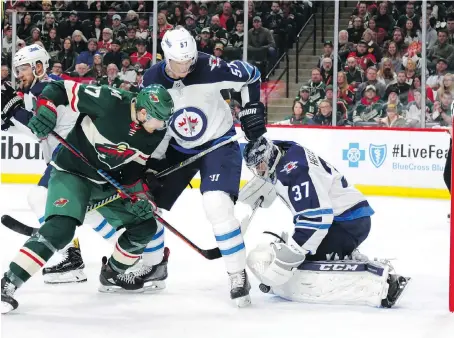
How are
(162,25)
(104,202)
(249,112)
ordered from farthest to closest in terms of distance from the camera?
(162,25)
(249,112)
(104,202)

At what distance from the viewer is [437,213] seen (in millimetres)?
7043

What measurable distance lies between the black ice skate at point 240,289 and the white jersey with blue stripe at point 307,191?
264mm

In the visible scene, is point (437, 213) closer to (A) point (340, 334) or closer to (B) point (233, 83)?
(B) point (233, 83)

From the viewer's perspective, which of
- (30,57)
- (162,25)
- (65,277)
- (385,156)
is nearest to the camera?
(65,277)

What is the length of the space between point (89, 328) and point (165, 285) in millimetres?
838

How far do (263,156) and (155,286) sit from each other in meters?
0.78

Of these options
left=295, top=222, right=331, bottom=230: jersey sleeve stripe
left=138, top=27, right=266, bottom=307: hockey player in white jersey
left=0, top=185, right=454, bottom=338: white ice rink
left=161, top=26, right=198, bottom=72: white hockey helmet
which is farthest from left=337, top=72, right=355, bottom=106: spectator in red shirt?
left=295, top=222, right=331, bottom=230: jersey sleeve stripe

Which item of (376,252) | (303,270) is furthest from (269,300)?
(376,252)

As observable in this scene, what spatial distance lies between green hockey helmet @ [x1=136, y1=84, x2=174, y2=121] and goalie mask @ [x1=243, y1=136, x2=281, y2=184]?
0.41 m

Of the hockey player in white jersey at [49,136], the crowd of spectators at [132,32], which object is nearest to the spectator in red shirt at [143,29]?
the crowd of spectators at [132,32]

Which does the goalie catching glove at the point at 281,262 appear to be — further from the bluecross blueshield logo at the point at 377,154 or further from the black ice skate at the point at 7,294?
the bluecross blueshield logo at the point at 377,154

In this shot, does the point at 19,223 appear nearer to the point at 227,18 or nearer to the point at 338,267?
the point at 338,267

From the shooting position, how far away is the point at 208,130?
13.1ft

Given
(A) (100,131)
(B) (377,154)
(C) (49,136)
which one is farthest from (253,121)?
(B) (377,154)
